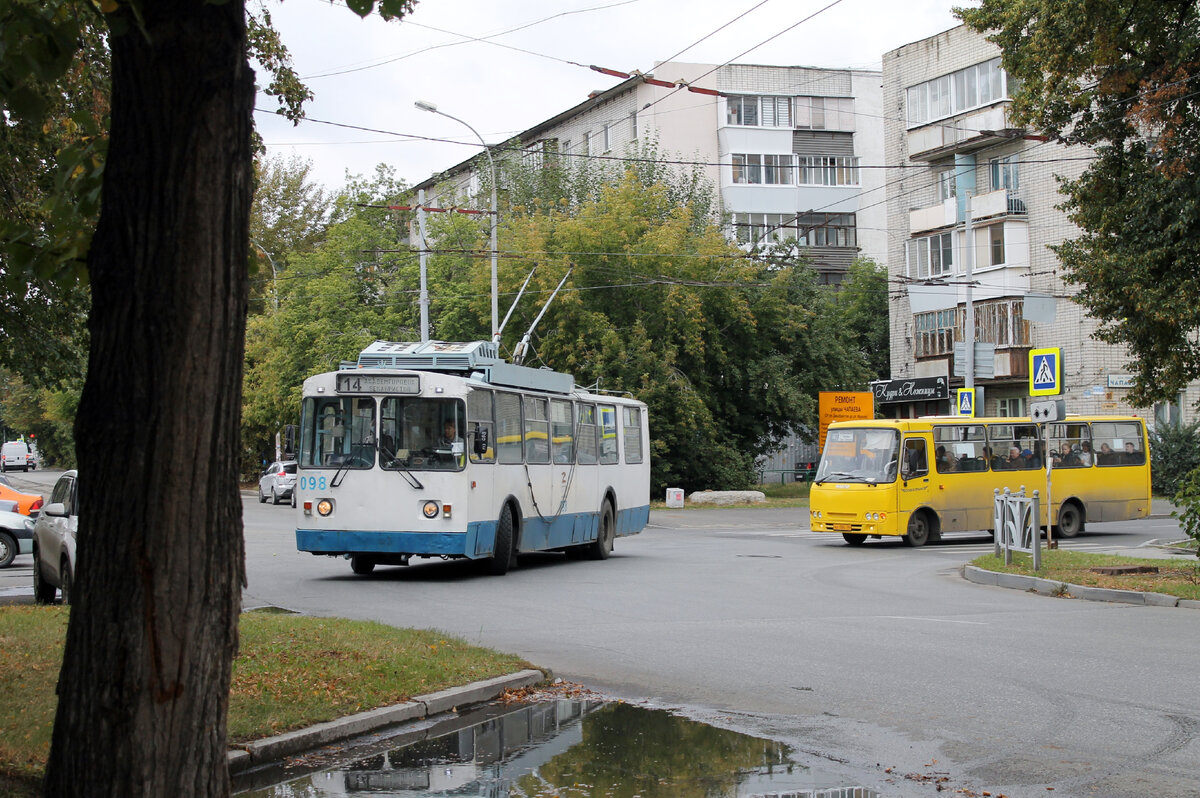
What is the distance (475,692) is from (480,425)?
9.68 m

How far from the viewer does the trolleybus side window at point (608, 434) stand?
23109mm

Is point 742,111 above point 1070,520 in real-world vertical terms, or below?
above

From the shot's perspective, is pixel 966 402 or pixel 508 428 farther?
pixel 966 402

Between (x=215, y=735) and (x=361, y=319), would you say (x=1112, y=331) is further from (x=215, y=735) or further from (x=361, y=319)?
(x=361, y=319)

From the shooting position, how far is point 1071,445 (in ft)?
96.5

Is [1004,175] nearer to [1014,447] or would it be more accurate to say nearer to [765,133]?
[765,133]

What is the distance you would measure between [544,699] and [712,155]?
5544 cm

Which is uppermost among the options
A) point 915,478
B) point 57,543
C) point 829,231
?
point 829,231

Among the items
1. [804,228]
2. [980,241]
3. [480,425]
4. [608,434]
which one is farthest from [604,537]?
[804,228]

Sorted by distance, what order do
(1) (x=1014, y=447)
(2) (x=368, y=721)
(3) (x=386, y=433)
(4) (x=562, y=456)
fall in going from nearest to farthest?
(2) (x=368, y=721) → (3) (x=386, y=433) → (4) (x=562, y=456) → (1) (x=1014, y=447)

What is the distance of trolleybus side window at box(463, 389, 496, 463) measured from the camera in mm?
17578

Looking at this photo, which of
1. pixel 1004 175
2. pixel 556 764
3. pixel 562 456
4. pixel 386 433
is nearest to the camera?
pixel 556 764

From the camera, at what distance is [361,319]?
52219mm

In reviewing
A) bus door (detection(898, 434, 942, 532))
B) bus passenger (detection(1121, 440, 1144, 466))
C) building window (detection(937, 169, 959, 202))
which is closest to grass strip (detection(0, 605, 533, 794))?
bus door (detection(898, 434, 942, 532))
